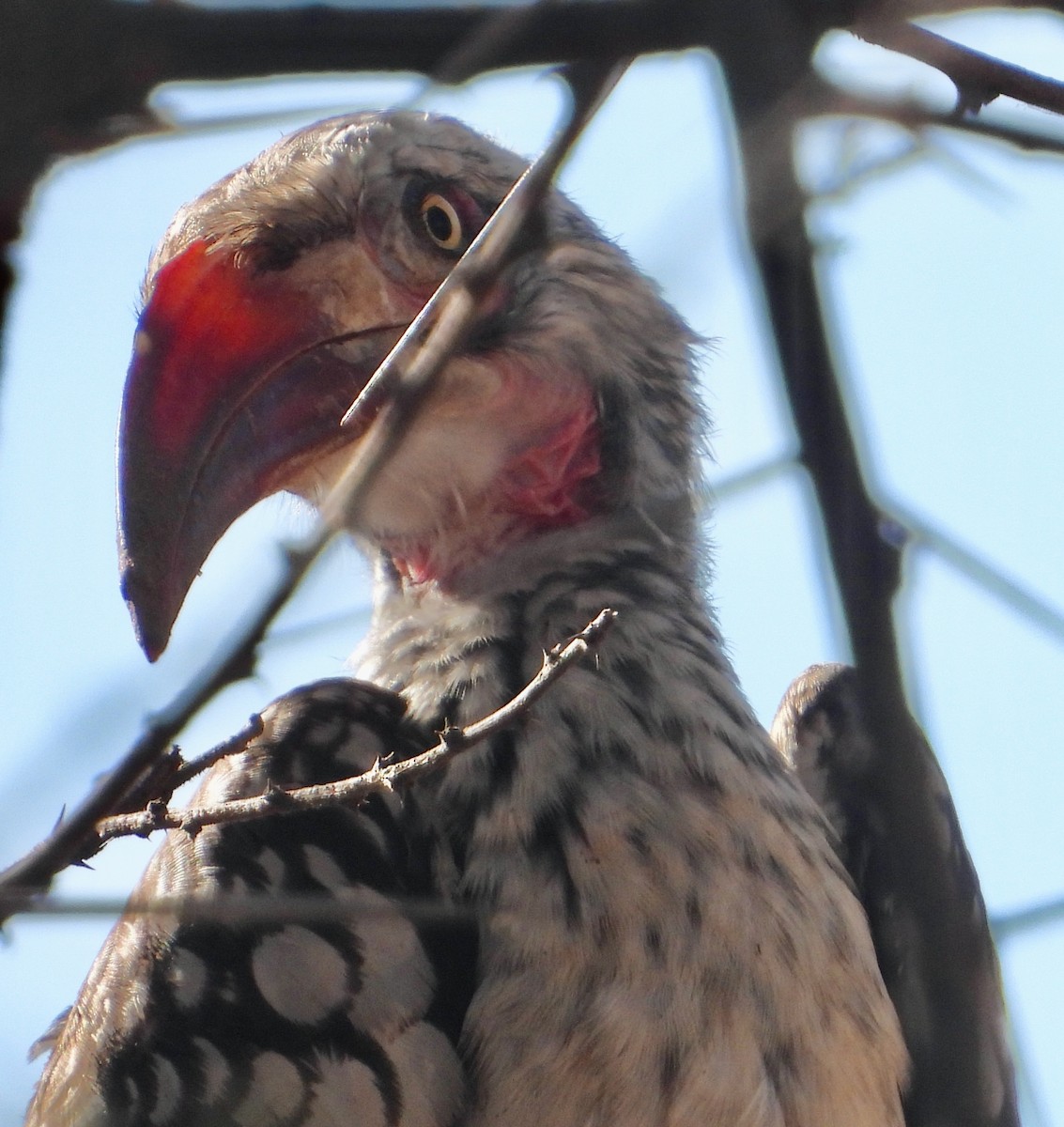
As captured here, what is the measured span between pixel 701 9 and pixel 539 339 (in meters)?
2.06

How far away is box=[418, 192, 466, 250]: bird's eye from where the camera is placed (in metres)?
3.33

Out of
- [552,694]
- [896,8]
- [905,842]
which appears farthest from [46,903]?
[552,694]

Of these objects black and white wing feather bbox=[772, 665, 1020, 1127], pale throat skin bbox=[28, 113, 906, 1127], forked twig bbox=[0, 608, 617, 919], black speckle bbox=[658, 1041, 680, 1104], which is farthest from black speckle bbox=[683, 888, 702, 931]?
forked twig bbox=[0, 608, 617, 919]

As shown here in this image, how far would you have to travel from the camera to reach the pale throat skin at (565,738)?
246cm

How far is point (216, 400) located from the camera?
279 cm

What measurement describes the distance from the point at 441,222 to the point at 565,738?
3.90 ft

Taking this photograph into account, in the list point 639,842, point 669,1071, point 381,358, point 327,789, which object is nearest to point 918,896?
point 327,789

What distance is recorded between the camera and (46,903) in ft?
4.98

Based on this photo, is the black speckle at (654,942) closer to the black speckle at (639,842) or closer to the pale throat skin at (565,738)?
the pale throat skin at (565,738)

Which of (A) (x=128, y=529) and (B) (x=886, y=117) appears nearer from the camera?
(B) (x=886, y=117)

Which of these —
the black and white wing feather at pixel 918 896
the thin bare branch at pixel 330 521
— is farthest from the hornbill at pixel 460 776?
the thin bare branch at pixel 330 521

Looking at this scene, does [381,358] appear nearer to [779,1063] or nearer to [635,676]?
[635,676]

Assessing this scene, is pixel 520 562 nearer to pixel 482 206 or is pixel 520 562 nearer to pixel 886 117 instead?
pixel 482 206

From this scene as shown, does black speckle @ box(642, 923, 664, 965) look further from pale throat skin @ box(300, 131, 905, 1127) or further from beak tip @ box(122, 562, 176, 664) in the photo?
beak tip @ box(122, 562, 176, 664)
